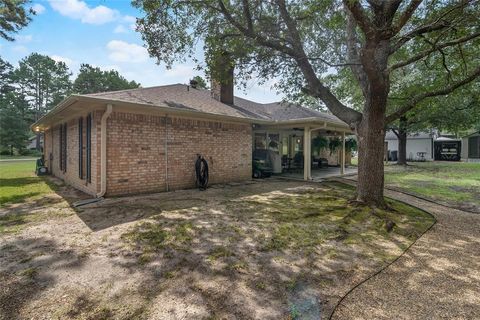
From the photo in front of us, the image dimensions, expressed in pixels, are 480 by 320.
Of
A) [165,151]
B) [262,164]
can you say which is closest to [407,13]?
[165,151]

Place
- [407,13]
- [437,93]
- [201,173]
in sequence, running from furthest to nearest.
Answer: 1. [201,173]
2. [437,93]
3. [407,13]

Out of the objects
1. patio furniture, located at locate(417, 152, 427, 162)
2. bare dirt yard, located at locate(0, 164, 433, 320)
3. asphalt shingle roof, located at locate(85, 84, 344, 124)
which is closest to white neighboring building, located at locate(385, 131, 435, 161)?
patio furniture, located at locate(417, 152, 427, 162)

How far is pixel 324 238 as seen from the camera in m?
4.34

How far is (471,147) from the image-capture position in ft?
90.1

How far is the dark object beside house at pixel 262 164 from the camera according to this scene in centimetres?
1195

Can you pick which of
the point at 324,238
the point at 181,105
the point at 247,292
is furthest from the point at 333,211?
the point at 181,105

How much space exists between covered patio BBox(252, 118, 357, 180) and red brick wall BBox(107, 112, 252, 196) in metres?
2.53

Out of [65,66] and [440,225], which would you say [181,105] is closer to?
[440,225]

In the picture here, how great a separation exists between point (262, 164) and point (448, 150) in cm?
2602

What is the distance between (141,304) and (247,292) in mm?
1052

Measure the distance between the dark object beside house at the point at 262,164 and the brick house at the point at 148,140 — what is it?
2.54 ft

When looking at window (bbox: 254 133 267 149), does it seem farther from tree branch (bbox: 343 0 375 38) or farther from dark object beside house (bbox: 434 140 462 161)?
dark object beside house (bbox: 434 140 462 161)

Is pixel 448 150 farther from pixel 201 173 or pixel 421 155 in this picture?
pixel 201 173

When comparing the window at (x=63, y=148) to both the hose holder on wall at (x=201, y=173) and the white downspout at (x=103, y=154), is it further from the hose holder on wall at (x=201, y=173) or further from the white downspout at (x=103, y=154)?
the hose holder on wall at (x=201, y=173)
